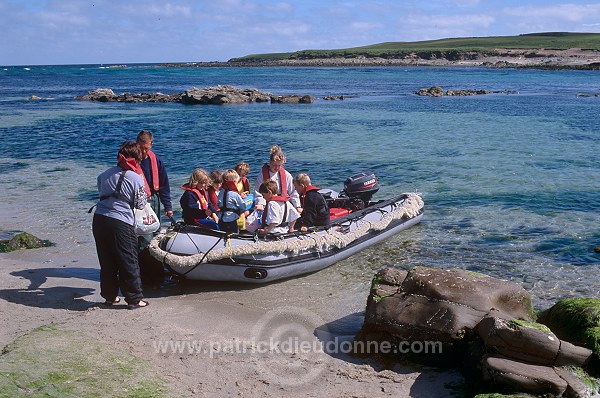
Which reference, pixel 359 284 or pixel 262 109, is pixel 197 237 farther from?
pixel 262 109

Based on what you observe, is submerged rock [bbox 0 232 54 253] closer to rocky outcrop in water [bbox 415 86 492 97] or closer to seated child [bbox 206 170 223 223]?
seated child [bbox 206 170 223 223]

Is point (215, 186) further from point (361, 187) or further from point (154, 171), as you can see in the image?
point (361, 187)

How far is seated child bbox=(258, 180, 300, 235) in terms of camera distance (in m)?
9.27

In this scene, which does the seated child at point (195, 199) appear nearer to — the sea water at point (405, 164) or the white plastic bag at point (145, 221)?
the white plastic bag at point (145, 221)

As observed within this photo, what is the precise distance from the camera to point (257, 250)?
9.01 m

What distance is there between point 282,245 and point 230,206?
3.24ft

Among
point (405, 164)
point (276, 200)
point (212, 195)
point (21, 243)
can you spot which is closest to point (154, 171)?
point (212, 195)

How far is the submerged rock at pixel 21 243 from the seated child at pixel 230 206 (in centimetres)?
379

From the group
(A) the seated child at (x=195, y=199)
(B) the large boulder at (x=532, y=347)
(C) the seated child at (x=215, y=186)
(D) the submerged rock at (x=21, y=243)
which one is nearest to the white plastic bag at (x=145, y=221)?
(A) the seated child at (x=195, y=199)

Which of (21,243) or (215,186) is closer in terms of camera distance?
(215,186)

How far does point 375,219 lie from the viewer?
451 inches

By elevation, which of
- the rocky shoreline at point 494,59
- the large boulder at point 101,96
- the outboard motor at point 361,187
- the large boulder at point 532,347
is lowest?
the large boulder at point 532,347

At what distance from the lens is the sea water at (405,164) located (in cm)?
1082

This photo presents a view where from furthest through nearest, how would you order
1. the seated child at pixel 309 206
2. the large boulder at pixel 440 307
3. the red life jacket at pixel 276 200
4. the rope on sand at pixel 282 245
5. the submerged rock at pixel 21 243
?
the submerged rock at pixel 21 243, the seated child at pixel 309 206, the red life jacket at pixel 276 200, the rope on sand at pixel 282 245, the large boulder at pixel 440 307
